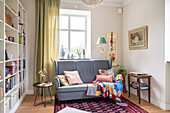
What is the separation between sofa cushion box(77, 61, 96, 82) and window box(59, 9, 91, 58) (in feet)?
2.05

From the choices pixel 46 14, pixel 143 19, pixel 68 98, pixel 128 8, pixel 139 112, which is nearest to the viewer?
pixel 139 112

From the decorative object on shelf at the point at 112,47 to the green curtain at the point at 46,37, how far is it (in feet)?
5.67

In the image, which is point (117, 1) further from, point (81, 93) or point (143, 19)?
point (81, 93)

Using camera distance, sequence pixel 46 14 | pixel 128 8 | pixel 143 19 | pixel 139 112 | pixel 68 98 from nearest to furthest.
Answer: pixel 139 112
pixel 68 98
pixel 143 19
pixel 46 14
pixel 128 8

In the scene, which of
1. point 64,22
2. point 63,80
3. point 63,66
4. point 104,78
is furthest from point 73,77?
point 64,22

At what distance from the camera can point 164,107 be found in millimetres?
2857

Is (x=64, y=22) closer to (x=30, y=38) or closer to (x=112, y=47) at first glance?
(x=30, y=38)

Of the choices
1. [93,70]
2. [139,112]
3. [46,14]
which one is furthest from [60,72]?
[139,112]

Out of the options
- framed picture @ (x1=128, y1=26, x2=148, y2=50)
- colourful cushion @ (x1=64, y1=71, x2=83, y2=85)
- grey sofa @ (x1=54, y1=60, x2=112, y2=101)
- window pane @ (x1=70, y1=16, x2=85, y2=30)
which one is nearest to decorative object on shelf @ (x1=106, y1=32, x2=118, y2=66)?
grey sofa @ (x1=54, y1=60, x2=112, y2=101)

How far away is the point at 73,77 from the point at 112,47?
1.87m

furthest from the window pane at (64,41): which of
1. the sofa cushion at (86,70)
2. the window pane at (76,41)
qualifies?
the sofa cushion at (86,70)

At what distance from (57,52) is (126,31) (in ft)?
7.74

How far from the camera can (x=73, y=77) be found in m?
3.51

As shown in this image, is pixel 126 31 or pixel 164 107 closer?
pixel 164 107
